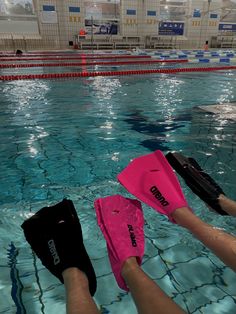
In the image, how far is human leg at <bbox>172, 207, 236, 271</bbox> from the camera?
153cm

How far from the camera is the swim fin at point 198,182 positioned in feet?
7.33

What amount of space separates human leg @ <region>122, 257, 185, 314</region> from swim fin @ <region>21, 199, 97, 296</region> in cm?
23

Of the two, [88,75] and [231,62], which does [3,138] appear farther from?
[231,62]

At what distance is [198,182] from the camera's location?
7.82 ft

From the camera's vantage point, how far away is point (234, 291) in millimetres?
1786

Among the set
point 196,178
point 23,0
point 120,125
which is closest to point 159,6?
point 23,0

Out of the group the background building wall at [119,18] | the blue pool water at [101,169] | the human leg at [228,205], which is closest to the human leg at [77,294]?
the blue pool water at [101,169]

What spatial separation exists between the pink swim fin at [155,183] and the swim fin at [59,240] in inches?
25.7

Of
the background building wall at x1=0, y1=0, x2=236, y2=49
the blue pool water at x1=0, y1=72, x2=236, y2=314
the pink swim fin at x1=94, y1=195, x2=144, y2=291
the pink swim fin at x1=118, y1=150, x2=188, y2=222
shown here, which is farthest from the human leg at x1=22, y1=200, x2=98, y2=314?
the background building wall at x1=0, y1=0, x2=236, y2=49

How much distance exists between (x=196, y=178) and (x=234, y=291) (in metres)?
0.92

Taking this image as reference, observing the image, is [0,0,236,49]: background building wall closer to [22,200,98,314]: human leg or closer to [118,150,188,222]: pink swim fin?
[118,150,188,222]: pink swim fin

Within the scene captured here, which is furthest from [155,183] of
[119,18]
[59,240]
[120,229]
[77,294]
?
[119,18]

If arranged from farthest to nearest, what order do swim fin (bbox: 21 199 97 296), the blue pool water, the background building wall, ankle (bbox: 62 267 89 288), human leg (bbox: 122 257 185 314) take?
the background building wall
the blue pool water
swim fin (bbox: 21 199 97 296)
ankle (bbox: 62 267 89 288)
human leg (bbox: 122 257 185 314)

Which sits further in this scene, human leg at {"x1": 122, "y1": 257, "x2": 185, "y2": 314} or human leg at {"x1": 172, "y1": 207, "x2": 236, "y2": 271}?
human leg at {"x1": 172, "y1": 207, "x2": 236, "y2": 271}
